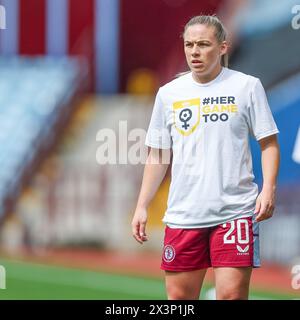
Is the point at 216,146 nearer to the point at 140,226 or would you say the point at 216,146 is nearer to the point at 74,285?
the point at 140,226

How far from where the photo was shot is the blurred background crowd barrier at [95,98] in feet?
32.6

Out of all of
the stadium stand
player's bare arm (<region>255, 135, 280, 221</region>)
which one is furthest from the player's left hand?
the stadium stand

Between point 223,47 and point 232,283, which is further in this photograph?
point 223,47

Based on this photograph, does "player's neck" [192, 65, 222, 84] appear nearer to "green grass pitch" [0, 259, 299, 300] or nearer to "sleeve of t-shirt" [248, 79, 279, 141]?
"sleeve of t-shirt" [248, 79, 279, 141]

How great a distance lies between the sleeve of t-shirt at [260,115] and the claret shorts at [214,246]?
0.40 m

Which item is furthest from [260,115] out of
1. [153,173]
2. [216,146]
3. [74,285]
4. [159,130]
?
[74,285]

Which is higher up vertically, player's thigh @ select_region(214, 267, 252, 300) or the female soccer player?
the female soccer player

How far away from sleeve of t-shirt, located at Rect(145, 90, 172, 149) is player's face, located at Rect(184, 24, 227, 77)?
0.26m

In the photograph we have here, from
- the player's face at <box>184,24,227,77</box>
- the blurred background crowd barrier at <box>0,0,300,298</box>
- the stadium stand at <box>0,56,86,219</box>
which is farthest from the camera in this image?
the stadium stand at <box>0,56,86,219</box>

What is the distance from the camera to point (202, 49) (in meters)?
4.84

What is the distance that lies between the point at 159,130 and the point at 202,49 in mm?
438

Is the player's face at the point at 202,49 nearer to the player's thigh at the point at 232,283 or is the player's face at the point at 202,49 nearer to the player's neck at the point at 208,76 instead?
the player's neck at the point at 208,76

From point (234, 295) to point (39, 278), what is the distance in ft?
18.4

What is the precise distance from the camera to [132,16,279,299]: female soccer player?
4754mm
